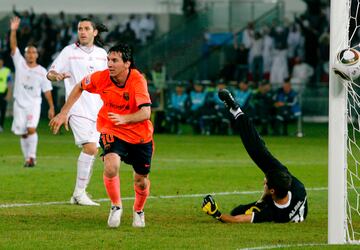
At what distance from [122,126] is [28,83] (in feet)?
32.1

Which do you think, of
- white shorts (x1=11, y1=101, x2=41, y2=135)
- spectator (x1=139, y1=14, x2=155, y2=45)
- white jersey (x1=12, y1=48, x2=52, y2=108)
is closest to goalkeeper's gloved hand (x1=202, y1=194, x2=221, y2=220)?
white shorts (x1=11, y1=101, x2=41, y2=135)

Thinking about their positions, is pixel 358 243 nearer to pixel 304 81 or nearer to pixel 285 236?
pixel 285 236

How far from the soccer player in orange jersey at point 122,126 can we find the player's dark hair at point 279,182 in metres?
1.35

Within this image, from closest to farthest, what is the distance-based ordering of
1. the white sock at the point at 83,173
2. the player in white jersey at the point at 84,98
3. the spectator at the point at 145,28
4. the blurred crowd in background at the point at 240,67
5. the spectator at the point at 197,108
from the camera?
the white sock at the point at 83,173, the player in white jersey at the point at 84,98, the blurred crowd in background at the point at 240,67, the spectator at the point at 197,108, the spectator at the point at 145,28

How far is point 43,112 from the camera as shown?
123 feet

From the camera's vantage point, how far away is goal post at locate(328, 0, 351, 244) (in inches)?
395

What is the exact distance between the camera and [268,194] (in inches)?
475

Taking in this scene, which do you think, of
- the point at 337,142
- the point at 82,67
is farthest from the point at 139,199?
the point at 82,67

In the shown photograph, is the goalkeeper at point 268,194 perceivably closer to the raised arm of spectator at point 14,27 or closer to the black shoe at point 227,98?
the black shoe at point 227,98

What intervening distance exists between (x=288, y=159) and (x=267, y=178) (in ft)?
34.3

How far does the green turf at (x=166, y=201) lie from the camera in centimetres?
1052

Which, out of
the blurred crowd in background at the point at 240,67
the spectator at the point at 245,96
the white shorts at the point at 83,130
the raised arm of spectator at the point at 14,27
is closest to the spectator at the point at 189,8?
the blurred crowd in background at the point at 240,67

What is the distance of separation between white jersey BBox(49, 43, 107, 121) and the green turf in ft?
4.25

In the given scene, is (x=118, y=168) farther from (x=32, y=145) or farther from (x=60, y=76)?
(x=32, y=145)
